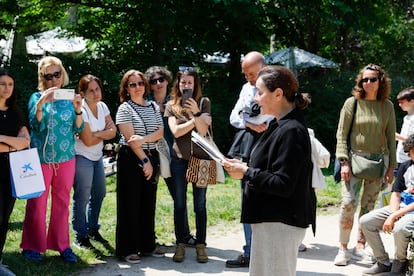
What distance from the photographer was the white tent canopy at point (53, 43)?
14.8m

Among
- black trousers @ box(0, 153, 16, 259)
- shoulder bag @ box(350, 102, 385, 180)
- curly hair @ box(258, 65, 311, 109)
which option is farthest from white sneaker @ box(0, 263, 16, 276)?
shoulder bag @ box(350, 102, 385, 180)

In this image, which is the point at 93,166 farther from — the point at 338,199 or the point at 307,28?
the point at 307,28

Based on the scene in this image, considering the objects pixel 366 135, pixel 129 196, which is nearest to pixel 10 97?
pixel 129 196

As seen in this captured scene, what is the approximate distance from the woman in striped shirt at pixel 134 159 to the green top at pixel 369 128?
1869 mm

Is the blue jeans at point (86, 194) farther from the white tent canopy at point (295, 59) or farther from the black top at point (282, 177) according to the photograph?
the white tent canopy at point (295, 59)

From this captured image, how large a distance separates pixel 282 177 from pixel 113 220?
14.4 feet

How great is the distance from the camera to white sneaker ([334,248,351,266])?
5.55 m

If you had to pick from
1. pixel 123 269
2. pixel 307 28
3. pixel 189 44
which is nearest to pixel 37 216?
pixel 123 269

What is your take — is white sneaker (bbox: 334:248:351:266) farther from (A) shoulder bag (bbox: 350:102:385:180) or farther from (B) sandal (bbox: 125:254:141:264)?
(B) sandal (bbox: 125:254:141:264)

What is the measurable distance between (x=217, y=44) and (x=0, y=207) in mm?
9357

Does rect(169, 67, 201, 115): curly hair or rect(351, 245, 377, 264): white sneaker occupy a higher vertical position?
rect(169, 67, 201, 115): curly hair

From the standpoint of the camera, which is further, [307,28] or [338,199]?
[307,28]

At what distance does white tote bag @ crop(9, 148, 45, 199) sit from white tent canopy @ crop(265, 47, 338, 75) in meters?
10.6

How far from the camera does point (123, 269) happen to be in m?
5.32
